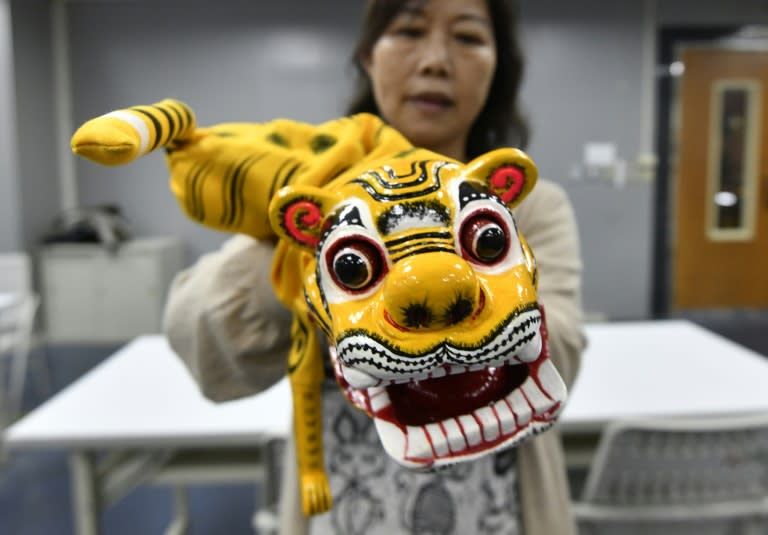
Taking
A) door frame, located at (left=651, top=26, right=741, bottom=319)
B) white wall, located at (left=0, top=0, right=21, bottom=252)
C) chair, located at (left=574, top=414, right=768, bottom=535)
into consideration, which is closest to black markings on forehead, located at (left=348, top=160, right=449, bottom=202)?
chair, located at (left=574, top=414, right=768, bottom=535)

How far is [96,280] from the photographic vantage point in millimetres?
2727

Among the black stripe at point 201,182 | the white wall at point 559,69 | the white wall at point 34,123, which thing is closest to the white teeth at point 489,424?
the black stripe at point 201,182

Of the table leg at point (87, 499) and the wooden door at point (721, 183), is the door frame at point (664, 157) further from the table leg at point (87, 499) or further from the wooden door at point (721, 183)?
the table leg at point (87, 499)

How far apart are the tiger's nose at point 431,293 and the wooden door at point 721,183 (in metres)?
2.96

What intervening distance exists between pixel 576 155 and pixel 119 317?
6.84ft

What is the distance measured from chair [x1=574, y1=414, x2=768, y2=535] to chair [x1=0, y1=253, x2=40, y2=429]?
1741 mm

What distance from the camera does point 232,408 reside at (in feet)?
3.38

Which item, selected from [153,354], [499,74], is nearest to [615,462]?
[499,74]

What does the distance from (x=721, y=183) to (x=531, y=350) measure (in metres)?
3.05

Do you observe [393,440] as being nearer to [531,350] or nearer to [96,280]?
[531,350]

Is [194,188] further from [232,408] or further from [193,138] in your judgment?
[232,408]

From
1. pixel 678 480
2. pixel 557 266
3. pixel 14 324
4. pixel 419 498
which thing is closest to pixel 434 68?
pixel 557 266

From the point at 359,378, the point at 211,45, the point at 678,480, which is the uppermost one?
the point at 211,45

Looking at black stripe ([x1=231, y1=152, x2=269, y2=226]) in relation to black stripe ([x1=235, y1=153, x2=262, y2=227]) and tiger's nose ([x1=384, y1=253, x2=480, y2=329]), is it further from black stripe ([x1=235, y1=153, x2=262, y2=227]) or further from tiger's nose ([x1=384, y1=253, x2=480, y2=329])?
tiger's nose ([x1=384, y1=253, x2=480, y2=329])
